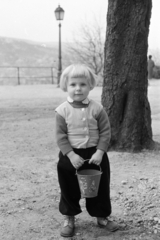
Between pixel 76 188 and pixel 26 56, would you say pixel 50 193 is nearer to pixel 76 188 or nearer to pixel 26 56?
pixel 76 188

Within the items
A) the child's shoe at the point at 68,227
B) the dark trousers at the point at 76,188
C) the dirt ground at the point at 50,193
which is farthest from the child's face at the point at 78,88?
the dirt ground at the point at 50,193

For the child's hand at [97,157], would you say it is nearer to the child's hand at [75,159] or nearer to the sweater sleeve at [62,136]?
the child's hand at [75,159]

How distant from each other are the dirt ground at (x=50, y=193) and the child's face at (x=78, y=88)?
1.17 meters

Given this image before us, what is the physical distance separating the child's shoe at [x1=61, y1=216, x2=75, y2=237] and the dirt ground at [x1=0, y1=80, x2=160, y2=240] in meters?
0.06

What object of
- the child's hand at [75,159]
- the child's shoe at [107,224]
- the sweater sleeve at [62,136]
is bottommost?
the child's shoe at [107,224]

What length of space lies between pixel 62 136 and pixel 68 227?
0.82 meters

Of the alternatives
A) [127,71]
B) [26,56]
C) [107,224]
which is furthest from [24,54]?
[107,224]

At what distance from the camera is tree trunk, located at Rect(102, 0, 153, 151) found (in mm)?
5898

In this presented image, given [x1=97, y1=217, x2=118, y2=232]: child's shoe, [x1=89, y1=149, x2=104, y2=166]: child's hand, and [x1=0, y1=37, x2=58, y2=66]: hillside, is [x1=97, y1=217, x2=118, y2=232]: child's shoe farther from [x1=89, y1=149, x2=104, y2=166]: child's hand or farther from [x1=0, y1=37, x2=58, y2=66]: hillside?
[x1=0, y1=37, x2=58, y2=66]: hillside

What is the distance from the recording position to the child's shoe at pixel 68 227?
3500 mm

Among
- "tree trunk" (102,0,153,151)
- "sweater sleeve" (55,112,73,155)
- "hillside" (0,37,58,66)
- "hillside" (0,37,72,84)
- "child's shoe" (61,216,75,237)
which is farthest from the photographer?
"hillside" (0,37,58,66)

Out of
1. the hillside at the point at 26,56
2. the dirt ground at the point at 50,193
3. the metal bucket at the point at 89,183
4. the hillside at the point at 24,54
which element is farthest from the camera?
the hillside at the point at 24,54

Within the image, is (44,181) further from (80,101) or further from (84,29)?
(84,29)

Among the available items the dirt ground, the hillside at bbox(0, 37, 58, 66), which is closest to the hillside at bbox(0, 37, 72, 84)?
the hillside at bbox(0, 37, 58, 66)
